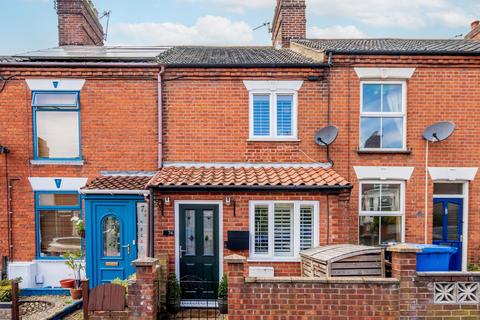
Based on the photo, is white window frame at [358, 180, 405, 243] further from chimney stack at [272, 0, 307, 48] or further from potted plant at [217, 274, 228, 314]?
chimney stack at [272, 0, 307, 48]

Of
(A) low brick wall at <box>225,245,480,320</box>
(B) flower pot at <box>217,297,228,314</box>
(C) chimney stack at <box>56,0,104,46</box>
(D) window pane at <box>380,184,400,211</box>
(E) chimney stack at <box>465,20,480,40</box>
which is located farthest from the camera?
(E) chimney stack at <box>465,20,480,40</box>

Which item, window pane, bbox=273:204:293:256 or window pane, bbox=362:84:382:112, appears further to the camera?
window pane, bbox=362:84:382:112

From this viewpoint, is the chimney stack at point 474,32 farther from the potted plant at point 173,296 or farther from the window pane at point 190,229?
the potted plant at point 173,296

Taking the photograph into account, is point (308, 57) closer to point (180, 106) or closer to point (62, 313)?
point (180, 106)

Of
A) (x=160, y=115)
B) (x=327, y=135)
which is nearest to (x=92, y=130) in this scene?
(x=160, y=115)

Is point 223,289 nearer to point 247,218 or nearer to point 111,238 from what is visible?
point 247,218

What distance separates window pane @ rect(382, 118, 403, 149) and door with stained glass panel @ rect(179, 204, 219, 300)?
4.97 meters

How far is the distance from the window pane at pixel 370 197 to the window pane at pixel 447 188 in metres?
1.62

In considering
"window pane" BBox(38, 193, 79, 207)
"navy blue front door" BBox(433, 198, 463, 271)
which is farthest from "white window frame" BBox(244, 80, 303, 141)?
"window pane" BBox(38, 193, 79, 207)

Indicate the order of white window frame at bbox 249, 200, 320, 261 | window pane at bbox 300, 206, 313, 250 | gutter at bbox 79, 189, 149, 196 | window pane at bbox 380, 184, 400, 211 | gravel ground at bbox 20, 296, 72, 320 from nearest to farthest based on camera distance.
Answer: gravel ground at bbox 20, 296, 72, 320, white window frame at bbox 249, 200, 320, 261, window pane at bbox 300, 206, 313, 250, gutter at bbox 79, 189, 149, 196, window pane at bbox 380, 184, 400, 211

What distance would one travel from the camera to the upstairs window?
9.74m

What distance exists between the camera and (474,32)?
1439cm

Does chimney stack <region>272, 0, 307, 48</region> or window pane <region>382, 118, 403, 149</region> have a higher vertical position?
chimney stack <region>272, 0, 307, 48</region>

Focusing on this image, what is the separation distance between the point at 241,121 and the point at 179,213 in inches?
120
